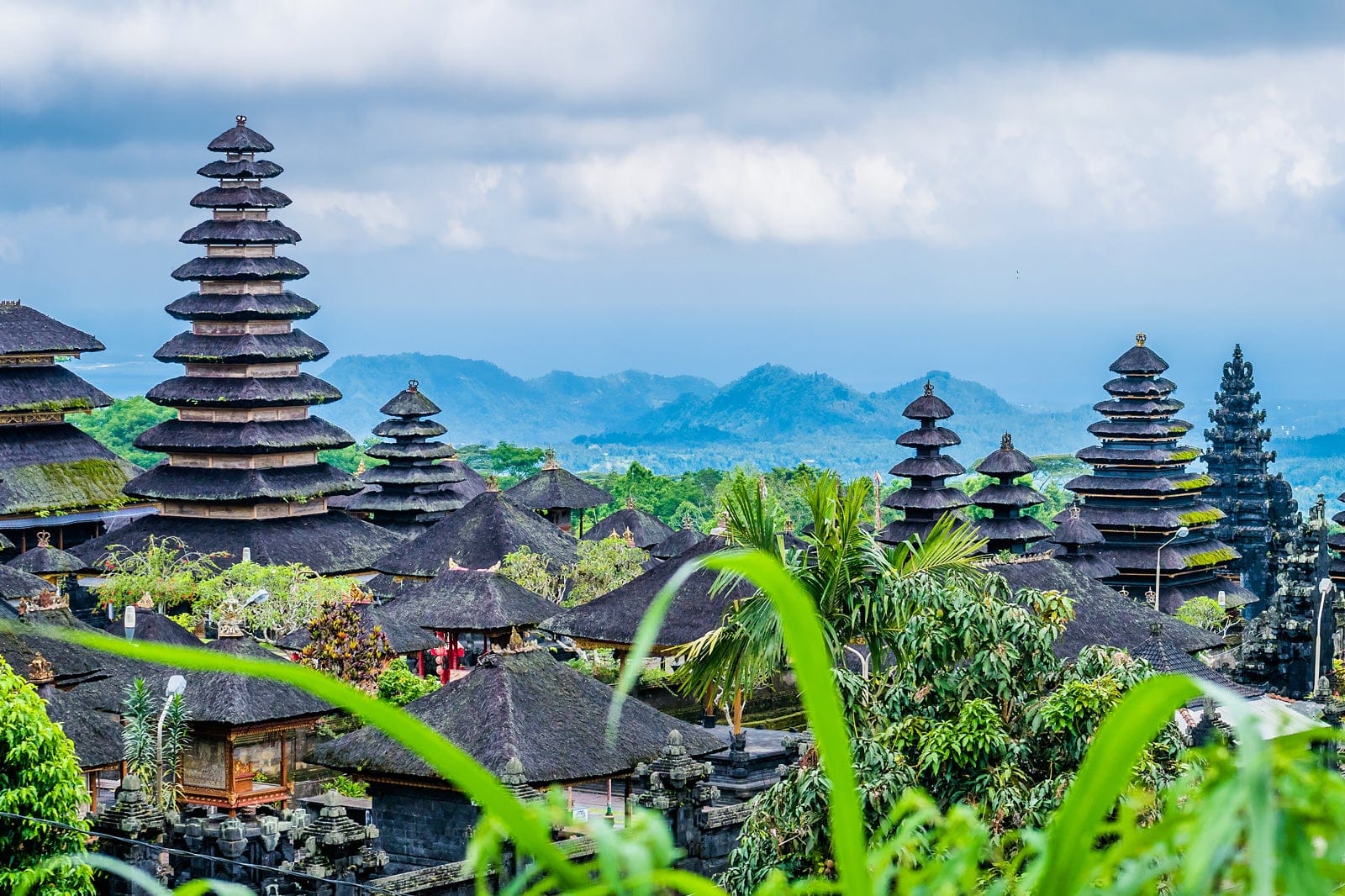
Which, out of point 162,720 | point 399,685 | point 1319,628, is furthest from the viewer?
point 1319,628

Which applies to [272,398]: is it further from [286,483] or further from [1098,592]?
[1098,592]

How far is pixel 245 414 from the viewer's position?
45406mm

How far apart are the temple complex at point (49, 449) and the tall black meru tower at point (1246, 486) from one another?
29.4 meters

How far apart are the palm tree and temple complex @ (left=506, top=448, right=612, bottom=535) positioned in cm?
3436

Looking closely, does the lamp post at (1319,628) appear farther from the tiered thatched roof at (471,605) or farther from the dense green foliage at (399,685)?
Answer: the dense green foliage at (399,685)

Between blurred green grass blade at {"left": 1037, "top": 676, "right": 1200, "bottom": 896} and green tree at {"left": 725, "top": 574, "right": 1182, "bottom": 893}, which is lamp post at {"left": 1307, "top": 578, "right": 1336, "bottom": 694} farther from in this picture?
blurred green grass blade at {"left": 1037, "top": 676, "right": 1200, "bottom": 896}

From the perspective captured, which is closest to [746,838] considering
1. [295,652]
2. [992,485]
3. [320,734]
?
[320,734]

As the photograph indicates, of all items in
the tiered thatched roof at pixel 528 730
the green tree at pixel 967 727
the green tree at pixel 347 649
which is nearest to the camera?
the green tree at pixel 967 727

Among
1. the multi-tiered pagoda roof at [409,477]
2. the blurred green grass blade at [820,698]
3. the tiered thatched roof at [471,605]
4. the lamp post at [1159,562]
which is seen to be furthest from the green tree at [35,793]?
the multi-tiered pagoda roof at [409,477]

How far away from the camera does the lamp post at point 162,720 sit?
2160 cm

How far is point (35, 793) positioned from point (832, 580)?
7180 mm

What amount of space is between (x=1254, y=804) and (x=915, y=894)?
68 centimetres

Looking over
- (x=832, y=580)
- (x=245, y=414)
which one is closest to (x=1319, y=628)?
(x=832, y=580)

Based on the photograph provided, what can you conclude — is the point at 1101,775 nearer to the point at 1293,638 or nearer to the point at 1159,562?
the point at 1293,638
